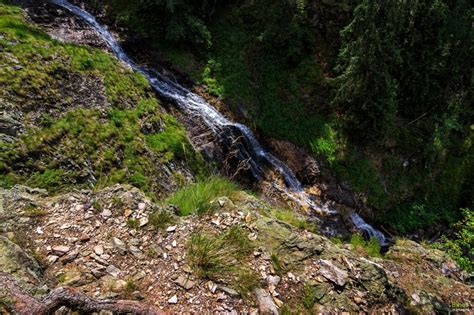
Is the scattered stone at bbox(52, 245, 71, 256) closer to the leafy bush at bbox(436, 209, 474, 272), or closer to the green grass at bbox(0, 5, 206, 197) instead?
the green grass at bbox(0, 5, 206, 197)

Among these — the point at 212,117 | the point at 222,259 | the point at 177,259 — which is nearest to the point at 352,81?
the point at 212,117

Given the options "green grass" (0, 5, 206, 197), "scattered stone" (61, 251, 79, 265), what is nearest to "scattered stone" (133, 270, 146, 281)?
"scattered stone" (61, 251, 79, 265)

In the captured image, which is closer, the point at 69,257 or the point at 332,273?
the point at 69,257

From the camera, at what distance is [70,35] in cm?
1155

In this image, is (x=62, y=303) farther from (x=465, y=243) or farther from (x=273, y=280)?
(x=465, y=243)

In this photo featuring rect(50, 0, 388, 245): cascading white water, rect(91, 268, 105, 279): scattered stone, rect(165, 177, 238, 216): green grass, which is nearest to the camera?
rect(91, 268, 105, 279): scattered stone

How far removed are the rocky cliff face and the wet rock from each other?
Result: 0.06ft

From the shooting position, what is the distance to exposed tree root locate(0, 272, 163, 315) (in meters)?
2.88

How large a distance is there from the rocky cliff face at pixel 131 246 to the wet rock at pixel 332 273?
0.8 inches

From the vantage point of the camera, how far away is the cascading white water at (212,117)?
11938 mm

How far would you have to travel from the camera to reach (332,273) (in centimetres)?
475

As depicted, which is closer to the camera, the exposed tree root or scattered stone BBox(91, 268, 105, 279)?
the exposed tree root

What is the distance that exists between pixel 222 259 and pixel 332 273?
180cm

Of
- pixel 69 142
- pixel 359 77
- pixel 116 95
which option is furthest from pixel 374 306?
pixel 359 77
